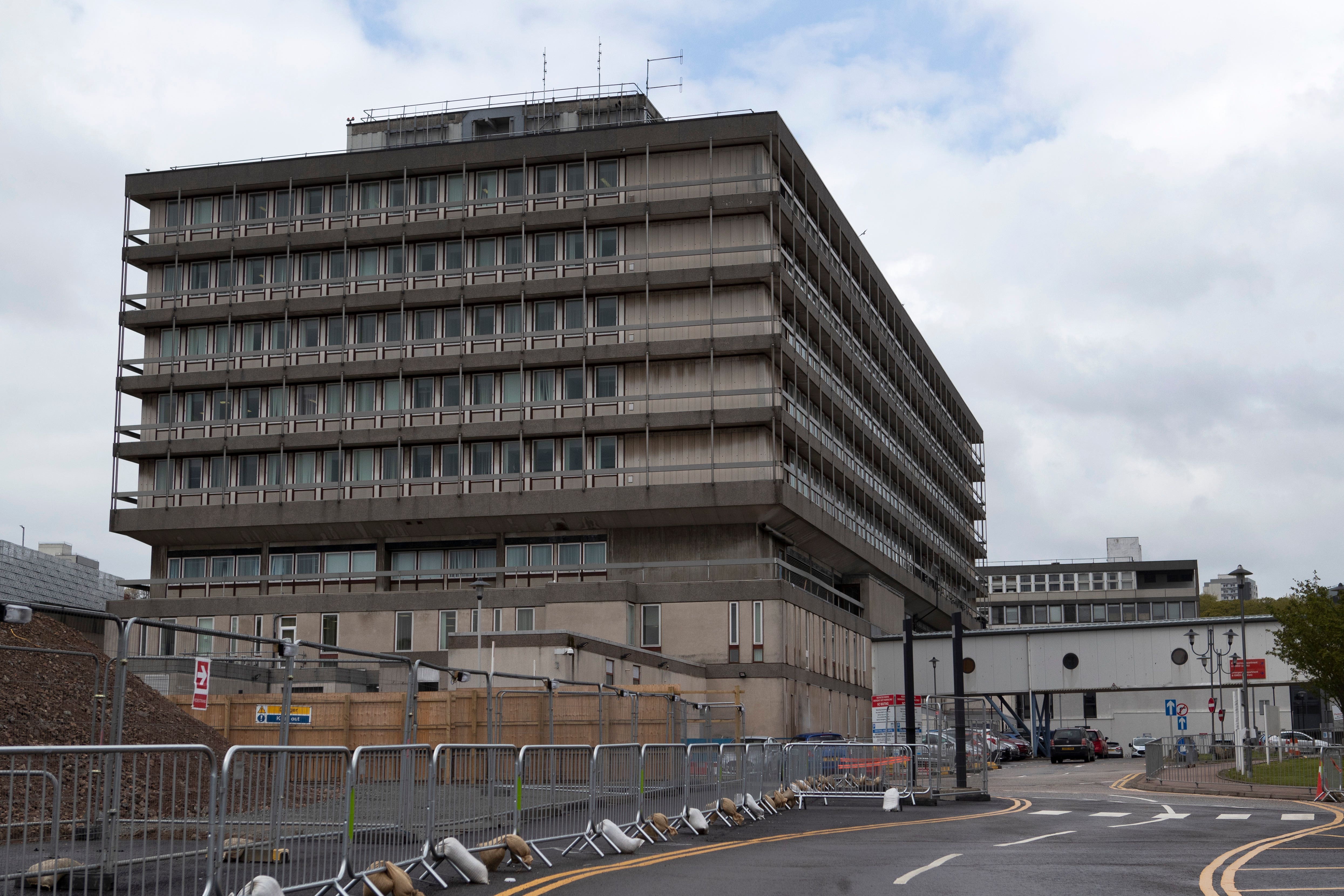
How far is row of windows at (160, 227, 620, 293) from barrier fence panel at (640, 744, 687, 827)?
43773 millimetres

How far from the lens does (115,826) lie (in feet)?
36.5

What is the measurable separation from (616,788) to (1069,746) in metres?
48.4

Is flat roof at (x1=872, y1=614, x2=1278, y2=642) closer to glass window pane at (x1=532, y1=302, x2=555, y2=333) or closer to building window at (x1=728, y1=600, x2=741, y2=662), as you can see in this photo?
building window at (x1=728, y1=600, x2=741, y2=662)

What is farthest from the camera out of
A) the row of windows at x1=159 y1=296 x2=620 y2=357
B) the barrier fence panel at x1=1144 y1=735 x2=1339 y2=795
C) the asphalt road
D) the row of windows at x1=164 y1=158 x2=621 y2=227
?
the row of windows at x1=164 y1=158 x2=621 y2=227

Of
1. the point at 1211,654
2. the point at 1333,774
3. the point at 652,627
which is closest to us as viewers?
the point at 1333,774

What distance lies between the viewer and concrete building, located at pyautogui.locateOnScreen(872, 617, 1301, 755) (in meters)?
73.0

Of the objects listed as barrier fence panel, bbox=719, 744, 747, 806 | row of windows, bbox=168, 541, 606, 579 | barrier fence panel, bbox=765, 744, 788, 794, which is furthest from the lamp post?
barrier fence panel, bbox=719, 744, 747, 806

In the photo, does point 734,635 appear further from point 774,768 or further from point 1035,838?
point 1035,838

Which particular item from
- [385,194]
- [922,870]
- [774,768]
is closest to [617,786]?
[922,870]

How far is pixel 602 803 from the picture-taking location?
1895 centimetres

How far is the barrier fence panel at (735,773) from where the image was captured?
2542cm

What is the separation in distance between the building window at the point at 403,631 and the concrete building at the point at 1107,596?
343 ft

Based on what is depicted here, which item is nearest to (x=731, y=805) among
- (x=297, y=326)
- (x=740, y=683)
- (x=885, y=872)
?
A: (x=885, y=872)

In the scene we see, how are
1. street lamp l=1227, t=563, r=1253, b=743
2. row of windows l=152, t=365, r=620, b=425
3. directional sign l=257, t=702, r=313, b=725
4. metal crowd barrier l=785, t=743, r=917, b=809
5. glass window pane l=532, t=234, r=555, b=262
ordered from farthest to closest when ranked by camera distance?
glass window pane l=532, t=234, r=555, b=262 < row of windows l=152, t=365, r=620, b=425 < street lamp l=1227, t=563, r=1253, b=743 < metal crowd barrier l=785, t=743, r=917, b=809 < directional sign l=257, t=702, r=313, b=725
